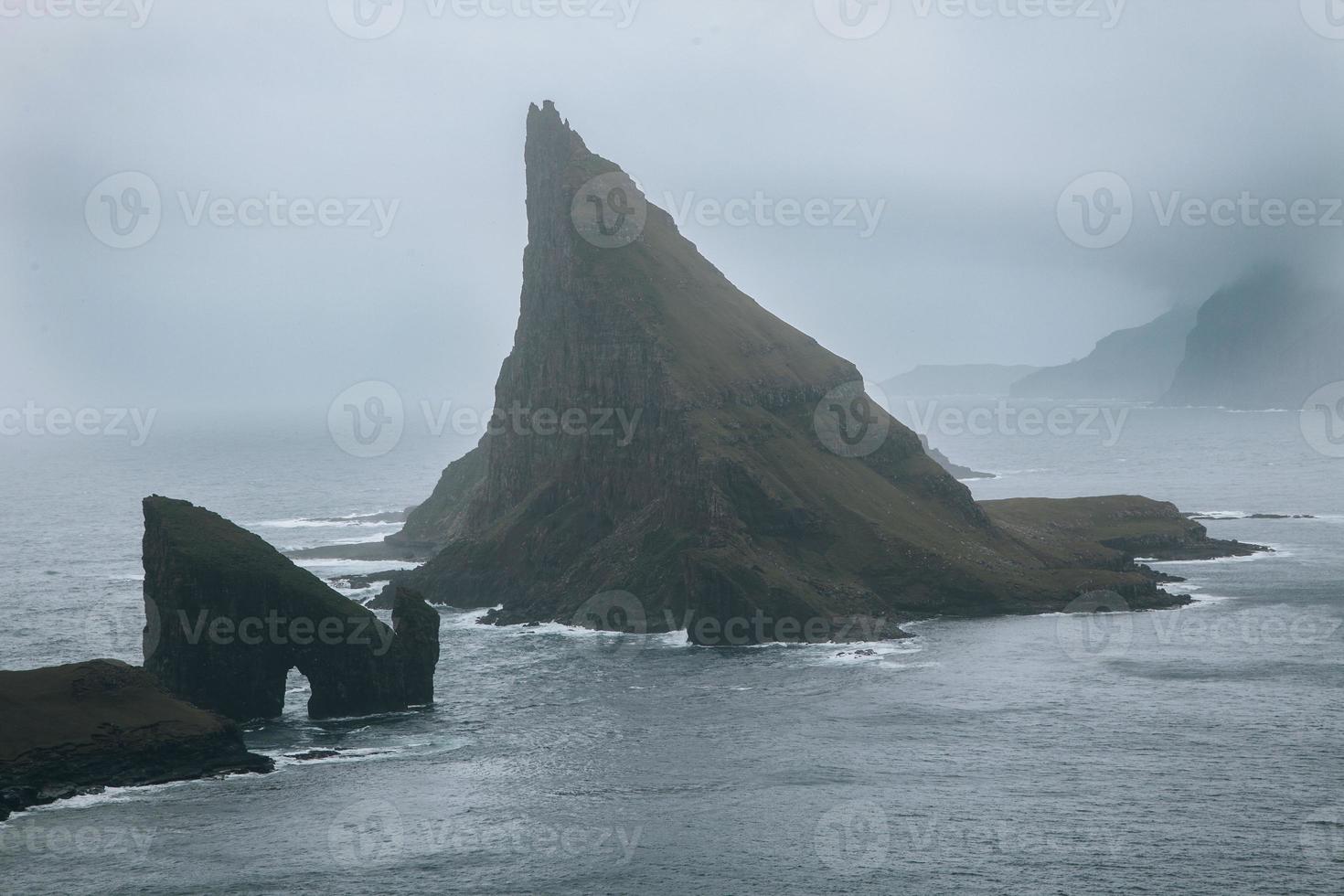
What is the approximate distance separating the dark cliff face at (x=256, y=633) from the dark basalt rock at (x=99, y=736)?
7645mm

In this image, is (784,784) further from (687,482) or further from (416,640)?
(687,482)

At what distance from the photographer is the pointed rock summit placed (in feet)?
461

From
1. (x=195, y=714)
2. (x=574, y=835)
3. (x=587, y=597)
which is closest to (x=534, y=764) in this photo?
(x=574, y=835)

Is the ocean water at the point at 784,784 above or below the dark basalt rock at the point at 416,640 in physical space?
below

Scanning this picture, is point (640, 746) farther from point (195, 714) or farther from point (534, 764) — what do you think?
point (195, 714)

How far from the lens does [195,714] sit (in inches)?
3602

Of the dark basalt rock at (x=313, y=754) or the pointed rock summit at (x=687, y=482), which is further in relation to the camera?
the pointed rock summit at (x=687, y=482)

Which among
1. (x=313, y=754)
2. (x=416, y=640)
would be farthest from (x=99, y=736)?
(x=416, y=640)

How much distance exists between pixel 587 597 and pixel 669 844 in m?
67.6

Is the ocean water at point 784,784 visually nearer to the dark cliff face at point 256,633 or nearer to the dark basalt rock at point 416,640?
the dark basalt rock at point 416,640

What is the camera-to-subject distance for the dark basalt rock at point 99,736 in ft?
274

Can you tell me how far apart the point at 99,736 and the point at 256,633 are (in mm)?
16299

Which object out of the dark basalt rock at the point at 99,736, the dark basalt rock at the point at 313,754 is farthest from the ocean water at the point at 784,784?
the dark basalt rock at the point at 99,736

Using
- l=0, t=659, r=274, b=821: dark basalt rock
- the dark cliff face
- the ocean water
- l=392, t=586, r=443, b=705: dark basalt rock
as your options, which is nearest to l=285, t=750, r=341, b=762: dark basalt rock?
the ocean water
